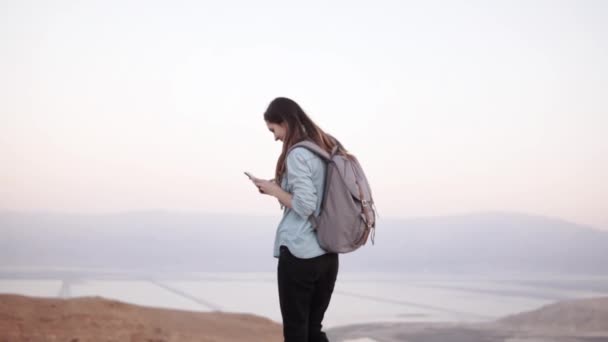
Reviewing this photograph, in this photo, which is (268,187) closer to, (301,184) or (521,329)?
(301,184)

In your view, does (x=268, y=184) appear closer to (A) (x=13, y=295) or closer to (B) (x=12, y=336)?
(B) (x=12, y=336)

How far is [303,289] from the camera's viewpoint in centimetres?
225

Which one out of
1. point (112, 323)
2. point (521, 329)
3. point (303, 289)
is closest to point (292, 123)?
point (303, 289)

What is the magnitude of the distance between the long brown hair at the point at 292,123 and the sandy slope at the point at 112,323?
2.66m

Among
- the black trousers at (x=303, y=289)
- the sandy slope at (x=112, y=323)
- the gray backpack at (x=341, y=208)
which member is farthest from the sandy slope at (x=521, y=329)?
the gray backpack at (x=341, y=208)

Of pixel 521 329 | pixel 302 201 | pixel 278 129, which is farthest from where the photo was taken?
pixel 521 329

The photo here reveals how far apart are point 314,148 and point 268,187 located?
0.19m

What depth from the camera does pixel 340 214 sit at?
223 centimetres

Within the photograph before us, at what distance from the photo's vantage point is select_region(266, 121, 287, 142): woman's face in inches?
90.0

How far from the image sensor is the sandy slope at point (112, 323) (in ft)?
14.9

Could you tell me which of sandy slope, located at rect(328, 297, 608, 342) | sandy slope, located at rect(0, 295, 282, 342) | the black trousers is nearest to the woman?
the black trousers

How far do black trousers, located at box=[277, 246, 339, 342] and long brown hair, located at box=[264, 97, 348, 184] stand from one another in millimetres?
308

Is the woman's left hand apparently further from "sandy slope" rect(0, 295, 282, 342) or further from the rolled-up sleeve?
"sandy slope" rect(0, 295, 282, 342)

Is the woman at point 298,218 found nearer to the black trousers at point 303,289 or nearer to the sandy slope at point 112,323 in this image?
the black trousers at point 303,289
